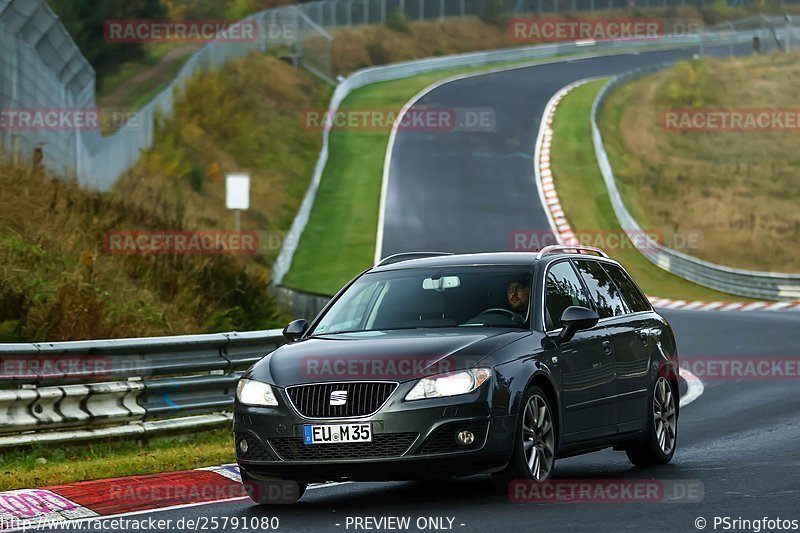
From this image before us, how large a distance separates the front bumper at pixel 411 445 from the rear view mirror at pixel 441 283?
1526mm

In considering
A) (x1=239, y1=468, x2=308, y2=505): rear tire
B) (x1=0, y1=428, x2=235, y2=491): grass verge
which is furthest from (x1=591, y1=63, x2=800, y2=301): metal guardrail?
(x1=239, y1=468, x2=308, y2=505): rear tire

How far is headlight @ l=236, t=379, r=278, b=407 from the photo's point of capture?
9578 mm

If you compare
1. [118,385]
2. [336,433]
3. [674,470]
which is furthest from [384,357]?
[118,385]

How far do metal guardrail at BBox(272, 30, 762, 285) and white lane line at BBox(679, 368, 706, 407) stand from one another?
51.2 ft

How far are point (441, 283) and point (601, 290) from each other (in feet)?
5.18

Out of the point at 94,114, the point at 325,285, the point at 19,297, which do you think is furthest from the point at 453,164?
the point at 19,297

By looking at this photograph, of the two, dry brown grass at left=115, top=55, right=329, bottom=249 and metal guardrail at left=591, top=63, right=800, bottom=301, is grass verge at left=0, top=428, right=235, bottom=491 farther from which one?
metal guardrail at left=591, top=63, right=800, bottom=301

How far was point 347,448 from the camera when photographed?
925 cm

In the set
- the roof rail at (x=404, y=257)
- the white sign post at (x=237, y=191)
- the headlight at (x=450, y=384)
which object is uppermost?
the white sign post at (x=237, y=191)

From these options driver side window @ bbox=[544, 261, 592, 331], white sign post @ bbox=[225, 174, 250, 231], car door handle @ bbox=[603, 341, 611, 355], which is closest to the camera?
driver side window @ bbox=[544, 261, 592, 331]

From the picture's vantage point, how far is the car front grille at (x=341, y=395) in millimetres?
9234

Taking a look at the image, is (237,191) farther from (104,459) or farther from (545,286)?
(545,286)

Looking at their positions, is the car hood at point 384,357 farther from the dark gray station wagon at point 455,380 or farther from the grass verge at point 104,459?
the grass verge at point 104,459

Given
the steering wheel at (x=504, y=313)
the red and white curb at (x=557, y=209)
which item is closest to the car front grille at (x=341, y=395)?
→ the steering wheel at (x=504, y=313)
